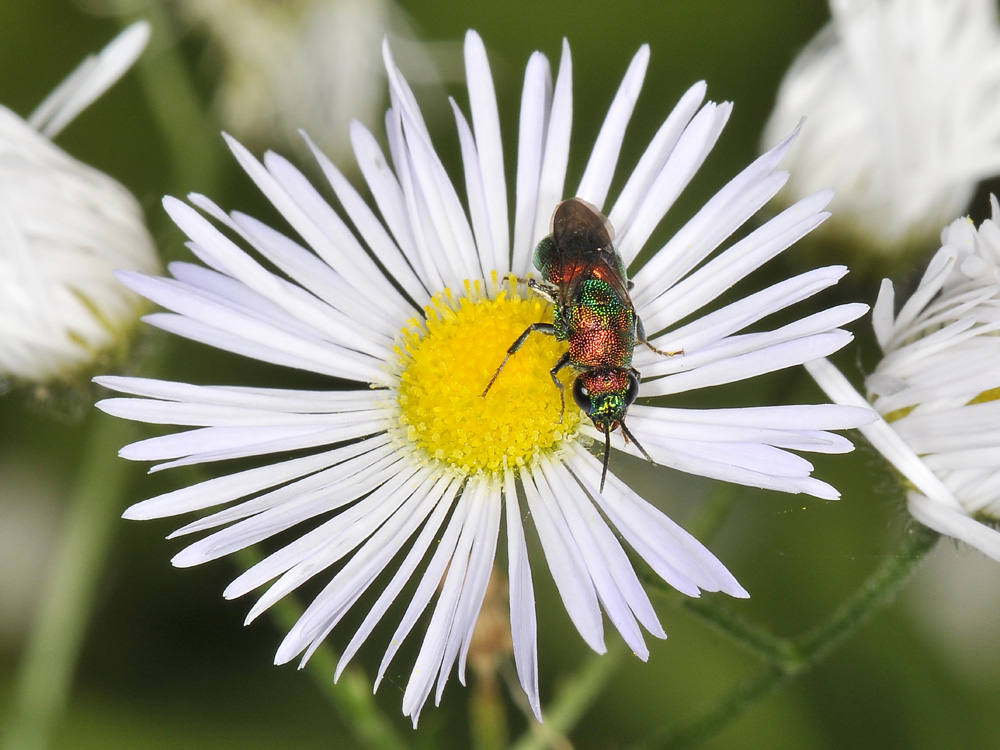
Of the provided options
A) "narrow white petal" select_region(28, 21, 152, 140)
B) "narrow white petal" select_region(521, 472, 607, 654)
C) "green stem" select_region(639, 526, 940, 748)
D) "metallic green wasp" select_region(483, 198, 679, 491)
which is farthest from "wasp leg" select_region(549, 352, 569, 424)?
"narrow white petal" select_region(28, 21, 152, 140)

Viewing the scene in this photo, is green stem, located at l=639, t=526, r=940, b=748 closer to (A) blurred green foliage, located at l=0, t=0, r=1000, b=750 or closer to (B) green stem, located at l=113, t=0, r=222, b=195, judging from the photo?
(A) blurred green foliage, located at l=0, t=0, r=1000, b=750

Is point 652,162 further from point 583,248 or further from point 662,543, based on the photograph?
point 662,543

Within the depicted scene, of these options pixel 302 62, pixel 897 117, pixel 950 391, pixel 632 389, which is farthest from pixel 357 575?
pixel 302 62

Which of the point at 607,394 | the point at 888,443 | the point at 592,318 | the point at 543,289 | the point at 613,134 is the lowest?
the point at 888,443

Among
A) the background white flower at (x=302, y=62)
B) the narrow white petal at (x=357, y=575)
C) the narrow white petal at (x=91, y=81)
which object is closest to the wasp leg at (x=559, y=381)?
the narrow white petal at (x=357, y=575)

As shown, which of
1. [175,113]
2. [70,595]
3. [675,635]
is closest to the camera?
[70,595]

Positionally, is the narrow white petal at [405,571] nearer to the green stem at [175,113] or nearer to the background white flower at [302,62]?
the green stem at [175,113]

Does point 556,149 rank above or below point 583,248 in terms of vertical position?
above
